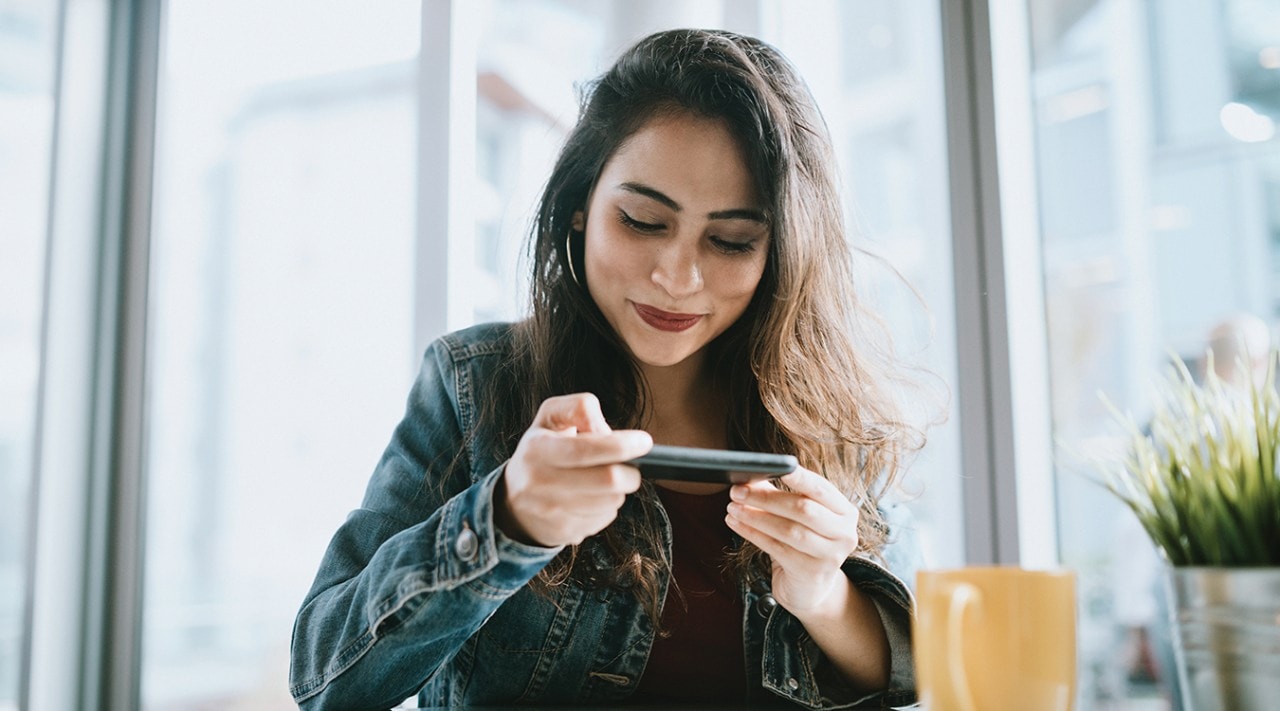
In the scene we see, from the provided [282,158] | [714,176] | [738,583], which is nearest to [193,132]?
[282,158]

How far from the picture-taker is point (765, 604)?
1.05 metres

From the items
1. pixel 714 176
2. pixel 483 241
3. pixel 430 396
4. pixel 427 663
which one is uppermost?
pixel 483 241

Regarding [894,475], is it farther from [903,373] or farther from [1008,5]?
[1008,5]

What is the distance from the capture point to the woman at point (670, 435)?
0.89m

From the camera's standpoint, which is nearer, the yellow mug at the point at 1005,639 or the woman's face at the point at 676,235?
the yellow mug at the point at 1005,639

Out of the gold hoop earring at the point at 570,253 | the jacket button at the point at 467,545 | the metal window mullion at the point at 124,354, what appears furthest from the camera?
the metal window mullion at the point at 124,354

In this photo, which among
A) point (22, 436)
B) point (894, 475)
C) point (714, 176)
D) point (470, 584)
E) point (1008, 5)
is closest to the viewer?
point (470, 584)

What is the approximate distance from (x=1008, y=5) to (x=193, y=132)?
6.24 feet

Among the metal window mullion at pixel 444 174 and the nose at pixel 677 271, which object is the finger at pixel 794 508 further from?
the metal window mullion at pixel 444 174

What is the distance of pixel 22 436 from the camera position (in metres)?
2.09

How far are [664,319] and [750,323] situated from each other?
6.8 inches

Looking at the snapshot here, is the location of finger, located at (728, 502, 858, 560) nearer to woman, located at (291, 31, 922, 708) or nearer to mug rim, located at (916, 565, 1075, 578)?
woman, located at (291, 31, 922, 708)

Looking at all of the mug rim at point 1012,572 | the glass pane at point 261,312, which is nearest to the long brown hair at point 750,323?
the mug rim at point 1012,572

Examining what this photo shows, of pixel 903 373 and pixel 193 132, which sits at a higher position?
pixel 193 132
